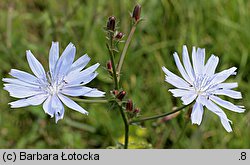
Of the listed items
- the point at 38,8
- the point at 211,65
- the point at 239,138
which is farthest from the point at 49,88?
the point at 38,8

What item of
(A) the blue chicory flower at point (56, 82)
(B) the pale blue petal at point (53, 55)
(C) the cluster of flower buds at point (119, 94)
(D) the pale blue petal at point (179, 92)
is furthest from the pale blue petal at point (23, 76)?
(D) the pale blue petal at point (179, 92)

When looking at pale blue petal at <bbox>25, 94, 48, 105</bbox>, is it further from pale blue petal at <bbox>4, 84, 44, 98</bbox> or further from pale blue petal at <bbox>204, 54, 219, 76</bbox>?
pale blue petal at <bbox>204, 54, 219, 76</bbox>

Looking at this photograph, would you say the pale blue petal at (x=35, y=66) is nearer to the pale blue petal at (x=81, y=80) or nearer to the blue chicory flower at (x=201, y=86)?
the pale blue petal at (x=81, y=80)

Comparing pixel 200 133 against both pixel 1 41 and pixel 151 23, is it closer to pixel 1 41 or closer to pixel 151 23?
pixel 151 23

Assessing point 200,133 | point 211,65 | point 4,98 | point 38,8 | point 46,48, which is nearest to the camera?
point 211,65

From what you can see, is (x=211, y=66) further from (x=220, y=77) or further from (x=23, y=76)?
(x=23, y=76)

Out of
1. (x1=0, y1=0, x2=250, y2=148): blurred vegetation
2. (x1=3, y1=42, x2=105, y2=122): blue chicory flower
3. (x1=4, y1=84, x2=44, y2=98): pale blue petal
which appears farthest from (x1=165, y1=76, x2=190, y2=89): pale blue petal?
(x1=0, y1=0, x2=250, y2=148): blurred vegetation

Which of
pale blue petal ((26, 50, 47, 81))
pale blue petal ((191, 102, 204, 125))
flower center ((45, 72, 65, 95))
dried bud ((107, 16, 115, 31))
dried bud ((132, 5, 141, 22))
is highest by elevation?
dried bud ((132, 5, 141, 22))
